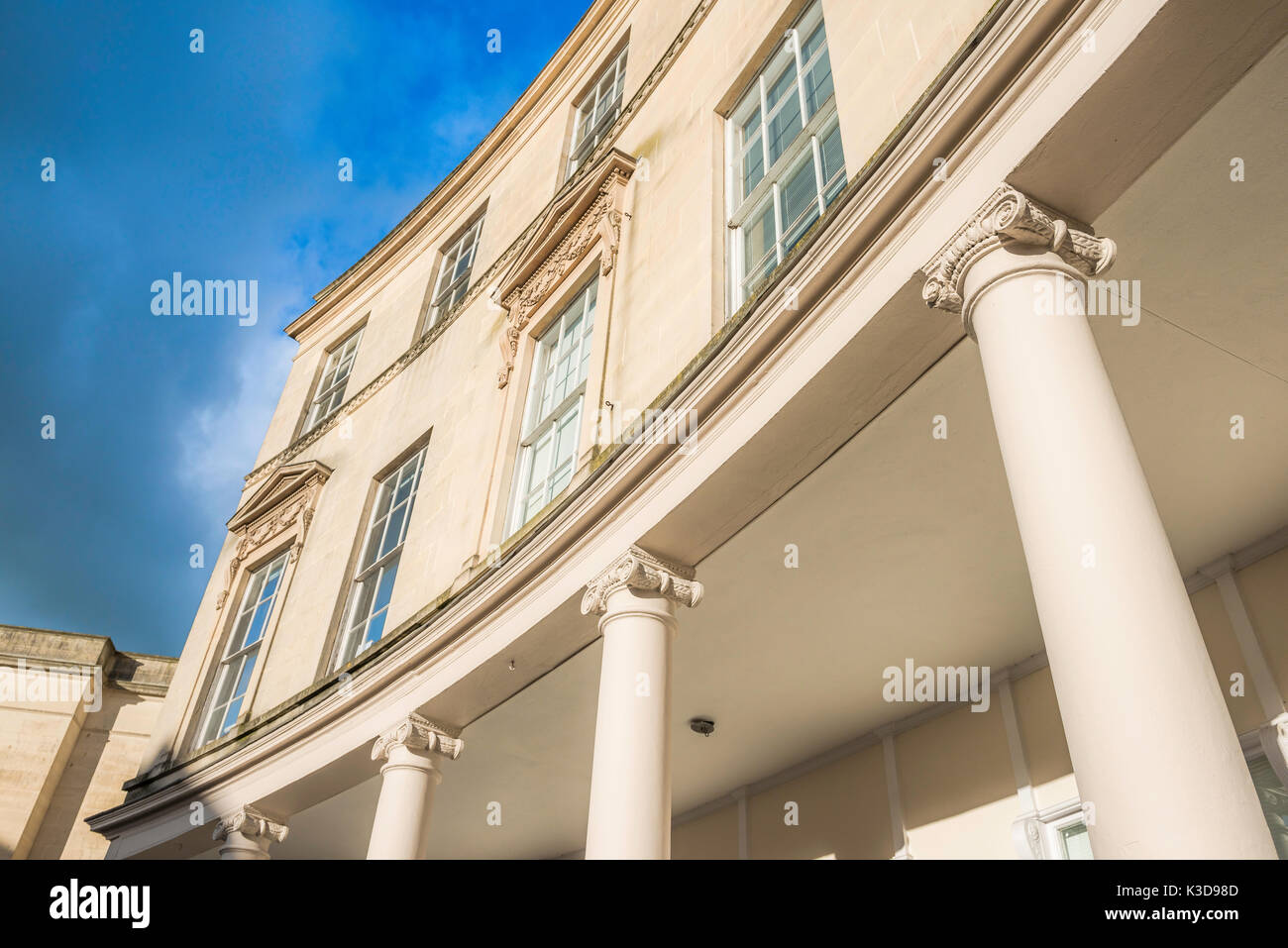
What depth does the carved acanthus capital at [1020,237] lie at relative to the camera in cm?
416

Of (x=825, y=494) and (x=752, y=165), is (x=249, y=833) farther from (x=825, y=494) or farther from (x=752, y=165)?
(x=752, y=165)

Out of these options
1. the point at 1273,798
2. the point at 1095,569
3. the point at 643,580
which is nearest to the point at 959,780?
the point at 1273,798

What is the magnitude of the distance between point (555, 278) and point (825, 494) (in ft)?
18.9

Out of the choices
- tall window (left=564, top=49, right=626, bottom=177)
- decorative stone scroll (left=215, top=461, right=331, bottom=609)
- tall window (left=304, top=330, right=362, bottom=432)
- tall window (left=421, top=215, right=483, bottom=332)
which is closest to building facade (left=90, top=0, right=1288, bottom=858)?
tall window (left=564, top=49, right=626, bottom=177)

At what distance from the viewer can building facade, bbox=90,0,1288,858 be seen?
3.81m

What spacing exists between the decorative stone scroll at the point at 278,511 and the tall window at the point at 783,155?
832cm

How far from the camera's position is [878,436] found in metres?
5.90

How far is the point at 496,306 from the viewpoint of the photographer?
480 inches

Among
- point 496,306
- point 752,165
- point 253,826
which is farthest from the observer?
point 496,306

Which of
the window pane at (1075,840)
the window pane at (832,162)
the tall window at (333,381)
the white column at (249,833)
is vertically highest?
the tall window at (333,381)

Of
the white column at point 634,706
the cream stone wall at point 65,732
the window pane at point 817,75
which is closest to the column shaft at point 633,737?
the white column at point 634,706

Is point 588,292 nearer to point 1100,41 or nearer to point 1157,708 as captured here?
point 1100,41

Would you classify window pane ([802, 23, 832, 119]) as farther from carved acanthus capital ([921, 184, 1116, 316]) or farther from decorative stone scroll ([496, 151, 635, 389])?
carved acanthus capital ([921, 184, 1116, 316])

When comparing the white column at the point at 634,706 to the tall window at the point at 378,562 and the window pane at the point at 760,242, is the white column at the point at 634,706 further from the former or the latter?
the tall window at the point at 378,562
